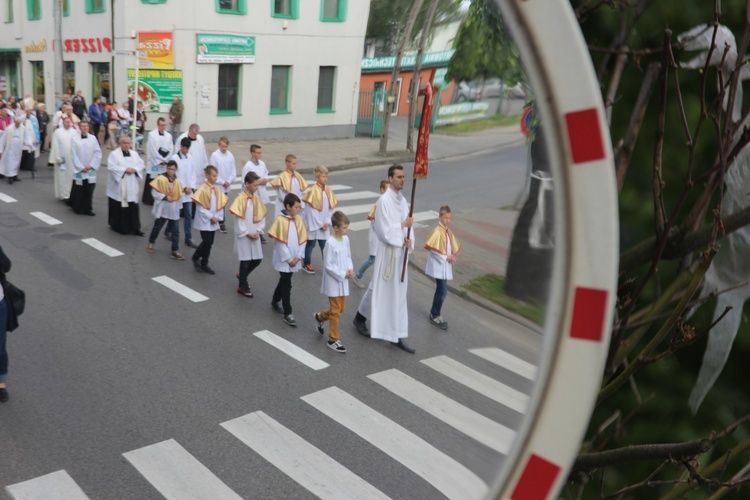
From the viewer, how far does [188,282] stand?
1514mm

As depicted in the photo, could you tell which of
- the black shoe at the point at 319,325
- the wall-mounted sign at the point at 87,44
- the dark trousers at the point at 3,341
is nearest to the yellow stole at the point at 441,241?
the black shoe at the point at 319,325

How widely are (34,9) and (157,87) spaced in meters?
0.35

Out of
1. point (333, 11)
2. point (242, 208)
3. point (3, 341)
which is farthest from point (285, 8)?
point (3, 341)

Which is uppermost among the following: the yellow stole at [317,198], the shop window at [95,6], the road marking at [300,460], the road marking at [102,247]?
the shop window at [95,6]

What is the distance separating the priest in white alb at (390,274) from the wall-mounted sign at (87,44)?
57cm

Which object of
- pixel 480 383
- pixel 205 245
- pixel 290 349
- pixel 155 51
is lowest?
pixel 290 349

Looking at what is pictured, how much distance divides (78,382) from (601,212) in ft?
7.94

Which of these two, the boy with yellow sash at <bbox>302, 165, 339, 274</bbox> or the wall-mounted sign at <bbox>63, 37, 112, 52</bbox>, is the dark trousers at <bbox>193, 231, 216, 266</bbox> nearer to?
the boy with yellow sash at <bbox>302, 165, 339, 274</bbox>

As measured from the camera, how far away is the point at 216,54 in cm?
105

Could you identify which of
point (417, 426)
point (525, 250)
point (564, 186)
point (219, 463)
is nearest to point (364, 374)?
point (417, 426)

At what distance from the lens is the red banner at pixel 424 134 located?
2.83 feet

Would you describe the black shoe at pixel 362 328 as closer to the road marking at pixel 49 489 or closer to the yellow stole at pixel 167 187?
the yellow stole at pixel 167 187

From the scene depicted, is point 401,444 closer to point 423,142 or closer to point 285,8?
point 423,142

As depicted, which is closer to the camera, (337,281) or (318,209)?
(337,281)
